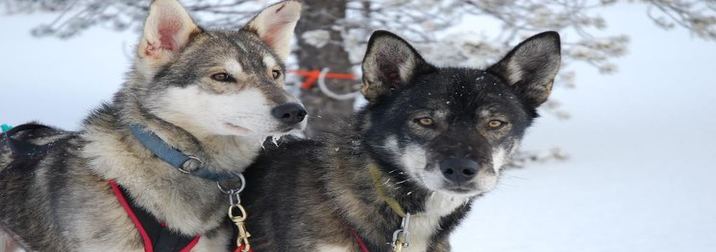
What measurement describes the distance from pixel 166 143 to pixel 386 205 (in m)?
1.08

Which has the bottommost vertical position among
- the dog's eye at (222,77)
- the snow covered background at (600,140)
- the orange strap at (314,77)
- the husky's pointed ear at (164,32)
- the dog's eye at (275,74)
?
the snow covered background at (600,140)

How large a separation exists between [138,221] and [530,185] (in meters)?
6.95

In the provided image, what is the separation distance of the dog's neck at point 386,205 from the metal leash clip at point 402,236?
1.4 inches

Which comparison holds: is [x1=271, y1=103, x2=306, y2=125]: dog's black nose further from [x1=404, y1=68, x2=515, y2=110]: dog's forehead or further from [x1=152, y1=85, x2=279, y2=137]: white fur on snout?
[x1=404, y1=68, x2=515, y2=110]: dog's forehead

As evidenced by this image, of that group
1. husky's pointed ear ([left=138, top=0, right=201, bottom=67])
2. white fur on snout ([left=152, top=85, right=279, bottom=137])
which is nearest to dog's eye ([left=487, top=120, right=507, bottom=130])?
white fur on snout ([left=152, top=85, right=279, bottom=137])

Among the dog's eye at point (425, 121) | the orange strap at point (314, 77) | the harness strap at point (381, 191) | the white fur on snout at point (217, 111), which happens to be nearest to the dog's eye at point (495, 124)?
the dog's eye at point (425, 121)

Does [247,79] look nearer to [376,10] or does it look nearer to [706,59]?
[376,10]

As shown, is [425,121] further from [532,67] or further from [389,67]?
[532,67]

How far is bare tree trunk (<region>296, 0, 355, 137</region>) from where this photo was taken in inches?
302

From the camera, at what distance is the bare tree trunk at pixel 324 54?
7.68 meters

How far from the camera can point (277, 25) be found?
4.02 meters

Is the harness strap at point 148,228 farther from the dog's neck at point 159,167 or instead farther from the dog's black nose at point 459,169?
the dog's black nose at point 459,169

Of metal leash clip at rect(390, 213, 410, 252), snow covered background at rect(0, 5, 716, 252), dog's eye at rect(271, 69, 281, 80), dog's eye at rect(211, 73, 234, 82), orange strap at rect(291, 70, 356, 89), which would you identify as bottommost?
snow covered background at rect(0, 5, 716, 252)

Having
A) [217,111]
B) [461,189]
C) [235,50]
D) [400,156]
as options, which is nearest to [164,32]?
[235,50]
